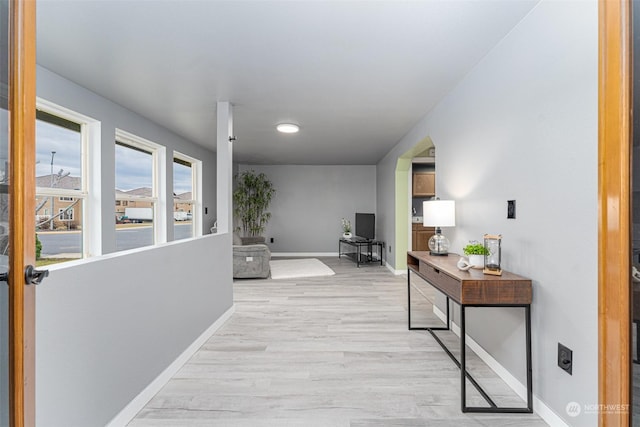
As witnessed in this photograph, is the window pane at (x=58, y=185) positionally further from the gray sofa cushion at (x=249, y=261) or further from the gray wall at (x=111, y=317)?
the gray sofa cushion at (x=249, y=261)

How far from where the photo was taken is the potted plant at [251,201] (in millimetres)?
7812

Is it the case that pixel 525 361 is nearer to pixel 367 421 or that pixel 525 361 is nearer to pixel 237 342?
pixel 367 421

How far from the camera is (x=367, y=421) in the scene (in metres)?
1.85

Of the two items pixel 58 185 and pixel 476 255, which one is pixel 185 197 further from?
pixel 476 255

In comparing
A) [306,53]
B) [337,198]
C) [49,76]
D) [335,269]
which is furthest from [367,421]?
[337,198]

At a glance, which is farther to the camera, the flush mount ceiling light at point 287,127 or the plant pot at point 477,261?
the flush mount ceiling light at point 287,127

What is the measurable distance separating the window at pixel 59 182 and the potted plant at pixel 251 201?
434cm

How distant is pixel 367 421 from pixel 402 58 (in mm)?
2443

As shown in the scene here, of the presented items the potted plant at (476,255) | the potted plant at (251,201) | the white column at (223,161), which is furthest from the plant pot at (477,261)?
the potted plant at (251,201)

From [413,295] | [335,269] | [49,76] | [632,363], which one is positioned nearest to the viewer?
[632,363]

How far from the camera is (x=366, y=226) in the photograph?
759 centimetres

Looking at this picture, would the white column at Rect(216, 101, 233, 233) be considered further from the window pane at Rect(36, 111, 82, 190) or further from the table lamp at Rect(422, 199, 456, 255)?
the table lamp at Rect(422, 199, 456, 255)

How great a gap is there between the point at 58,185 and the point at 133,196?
1.17 metres

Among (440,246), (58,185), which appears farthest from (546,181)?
(58,185)
